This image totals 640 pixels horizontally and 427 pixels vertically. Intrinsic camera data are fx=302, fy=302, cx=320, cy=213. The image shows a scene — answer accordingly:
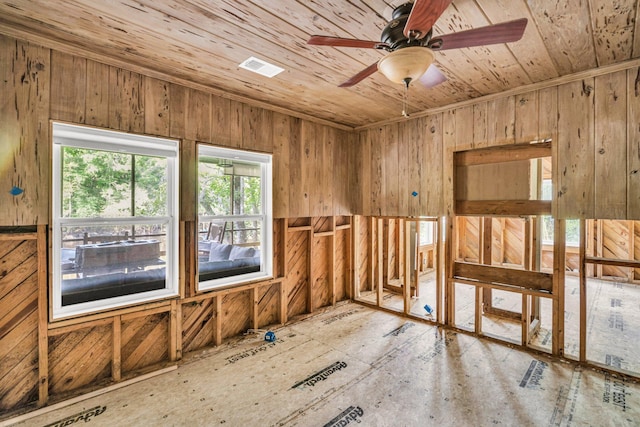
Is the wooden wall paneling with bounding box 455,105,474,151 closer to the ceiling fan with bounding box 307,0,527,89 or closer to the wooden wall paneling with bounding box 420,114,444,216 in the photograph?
the wooden wall paneling with bounding box 420,114,444,216

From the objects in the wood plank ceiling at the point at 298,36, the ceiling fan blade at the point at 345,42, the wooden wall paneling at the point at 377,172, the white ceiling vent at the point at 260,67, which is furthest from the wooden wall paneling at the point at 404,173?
the ceiling fan blade at the point at 345,42

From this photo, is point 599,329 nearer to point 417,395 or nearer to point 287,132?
point 417,395

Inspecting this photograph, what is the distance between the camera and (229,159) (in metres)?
3.41

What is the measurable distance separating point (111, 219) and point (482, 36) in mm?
2985

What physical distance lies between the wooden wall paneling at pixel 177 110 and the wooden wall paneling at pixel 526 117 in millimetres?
3336

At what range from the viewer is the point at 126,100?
2.59 metres

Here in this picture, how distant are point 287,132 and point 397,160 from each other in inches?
60.1

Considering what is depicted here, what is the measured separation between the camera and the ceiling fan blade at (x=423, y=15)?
1201mm

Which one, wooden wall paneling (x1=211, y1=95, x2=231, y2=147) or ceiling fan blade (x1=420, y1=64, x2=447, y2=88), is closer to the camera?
ceiling fan blade (x1=420, y1=64, x2=447, y2=88)

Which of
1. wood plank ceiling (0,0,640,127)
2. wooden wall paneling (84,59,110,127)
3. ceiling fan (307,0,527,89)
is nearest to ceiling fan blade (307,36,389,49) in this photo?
ceiling fan (307,0,527,89)

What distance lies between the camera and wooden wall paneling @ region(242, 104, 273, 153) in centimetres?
338

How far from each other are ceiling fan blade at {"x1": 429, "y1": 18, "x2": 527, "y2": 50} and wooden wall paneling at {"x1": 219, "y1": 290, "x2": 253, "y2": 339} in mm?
3021

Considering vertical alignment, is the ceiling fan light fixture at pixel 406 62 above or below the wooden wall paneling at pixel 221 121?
below

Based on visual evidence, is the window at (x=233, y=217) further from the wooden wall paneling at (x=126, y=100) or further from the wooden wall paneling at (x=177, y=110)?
the wooden wall paneling at (x=126, y=100)
